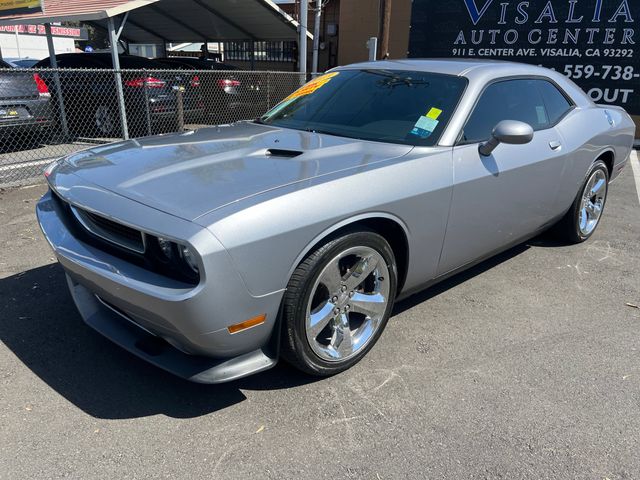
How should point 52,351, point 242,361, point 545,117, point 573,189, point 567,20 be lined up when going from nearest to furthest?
point 242,361
point 52,351
point 545,117
point 573,189
point 567,20

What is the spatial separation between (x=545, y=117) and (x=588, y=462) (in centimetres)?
268

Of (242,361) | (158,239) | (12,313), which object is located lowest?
(12,313)

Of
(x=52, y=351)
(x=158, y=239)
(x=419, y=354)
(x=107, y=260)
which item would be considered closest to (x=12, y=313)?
(x=52, y=351)

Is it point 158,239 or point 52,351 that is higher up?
point 158,239

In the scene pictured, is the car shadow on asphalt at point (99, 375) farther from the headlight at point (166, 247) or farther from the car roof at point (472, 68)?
the car roof at point (472, 68)

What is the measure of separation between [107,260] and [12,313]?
4.43ft

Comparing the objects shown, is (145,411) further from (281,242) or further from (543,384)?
(543,384)

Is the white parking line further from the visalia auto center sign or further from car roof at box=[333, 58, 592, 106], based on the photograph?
car roof at box=[333, 58, 592, 106]

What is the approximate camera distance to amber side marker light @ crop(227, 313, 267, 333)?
85.3 inches

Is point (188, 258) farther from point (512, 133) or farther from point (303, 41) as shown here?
point (303, 41)

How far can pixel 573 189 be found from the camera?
14.0ft

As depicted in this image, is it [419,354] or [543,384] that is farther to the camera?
[419,354]

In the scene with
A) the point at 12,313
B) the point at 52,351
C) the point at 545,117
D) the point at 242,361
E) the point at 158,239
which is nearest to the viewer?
Answer: the point at 158,239

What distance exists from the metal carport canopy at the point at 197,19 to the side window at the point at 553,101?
678cm
